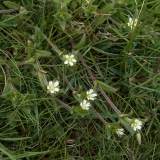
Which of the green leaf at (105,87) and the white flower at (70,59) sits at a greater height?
the white flower at (70,59)

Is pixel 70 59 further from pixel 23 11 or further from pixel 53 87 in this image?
pixel 23 11

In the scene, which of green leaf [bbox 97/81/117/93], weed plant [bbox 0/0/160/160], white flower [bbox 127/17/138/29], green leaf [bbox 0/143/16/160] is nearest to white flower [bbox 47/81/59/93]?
weed plant [bbox 0/0/160/160]

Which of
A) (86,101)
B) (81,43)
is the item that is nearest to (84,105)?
(86,101)

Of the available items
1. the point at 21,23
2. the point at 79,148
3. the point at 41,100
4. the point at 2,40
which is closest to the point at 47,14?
the point at 21,23

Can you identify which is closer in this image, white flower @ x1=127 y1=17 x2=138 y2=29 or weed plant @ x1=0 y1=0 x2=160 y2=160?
weed plant @ x1=0 y1=0 x2=160 y2=160

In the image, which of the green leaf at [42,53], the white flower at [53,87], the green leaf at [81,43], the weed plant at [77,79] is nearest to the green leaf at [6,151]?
the weed plant at [77,79]

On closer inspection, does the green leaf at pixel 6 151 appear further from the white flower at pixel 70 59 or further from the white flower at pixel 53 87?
the white flower at pixel 70 59

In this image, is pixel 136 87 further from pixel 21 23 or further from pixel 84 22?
pixel 21 23

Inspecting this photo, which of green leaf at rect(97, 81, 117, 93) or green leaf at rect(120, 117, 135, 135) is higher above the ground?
green leaf at rect(97, 81, 117, 93)

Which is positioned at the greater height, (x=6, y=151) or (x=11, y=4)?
(x=11, y=4)

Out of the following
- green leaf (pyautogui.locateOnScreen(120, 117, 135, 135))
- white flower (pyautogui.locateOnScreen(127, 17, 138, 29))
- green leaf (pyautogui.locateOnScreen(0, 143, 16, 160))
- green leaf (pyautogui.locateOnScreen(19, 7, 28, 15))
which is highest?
green leaf (pyautogui.locateOnScreen(19, 7, 28, 15))

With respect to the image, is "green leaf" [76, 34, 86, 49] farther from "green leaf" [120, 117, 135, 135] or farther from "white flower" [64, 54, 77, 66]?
"green leaf" [120, 117, 135, 135]
